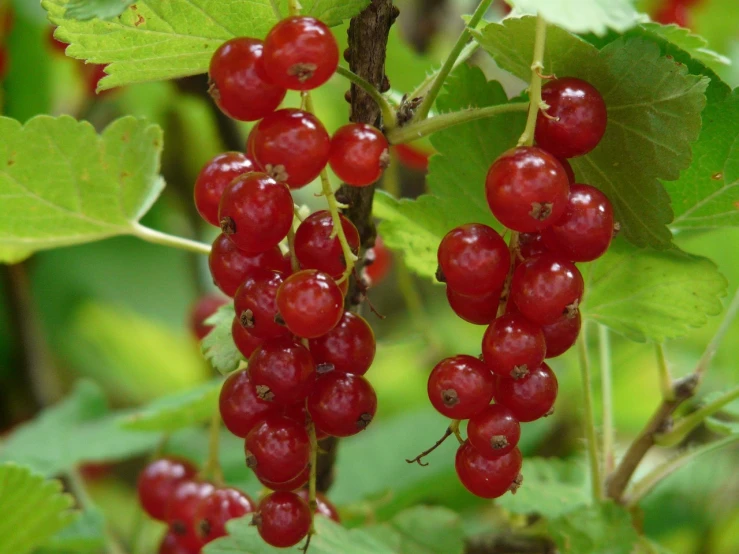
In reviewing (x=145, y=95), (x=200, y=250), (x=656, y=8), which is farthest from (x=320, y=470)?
(x=656, y=8)

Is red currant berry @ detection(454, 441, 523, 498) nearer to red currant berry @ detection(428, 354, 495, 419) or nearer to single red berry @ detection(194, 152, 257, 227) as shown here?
red currant berry @ detection(428, 354, 495, 419)

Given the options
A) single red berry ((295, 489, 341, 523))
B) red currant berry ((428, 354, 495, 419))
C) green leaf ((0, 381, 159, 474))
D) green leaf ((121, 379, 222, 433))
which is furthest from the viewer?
green leaf ((0, 381, 159, 474))

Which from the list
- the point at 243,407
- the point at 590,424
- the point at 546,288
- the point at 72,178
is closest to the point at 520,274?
the point at 546,288

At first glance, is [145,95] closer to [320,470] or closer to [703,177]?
[320,470]

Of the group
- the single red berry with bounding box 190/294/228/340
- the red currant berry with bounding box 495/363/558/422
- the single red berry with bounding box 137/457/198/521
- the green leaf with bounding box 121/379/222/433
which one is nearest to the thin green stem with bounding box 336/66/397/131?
the red currant berry with bounding box 495/363/558/422

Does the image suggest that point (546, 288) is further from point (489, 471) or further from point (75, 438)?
point (75, 438)

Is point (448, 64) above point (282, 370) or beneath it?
above
